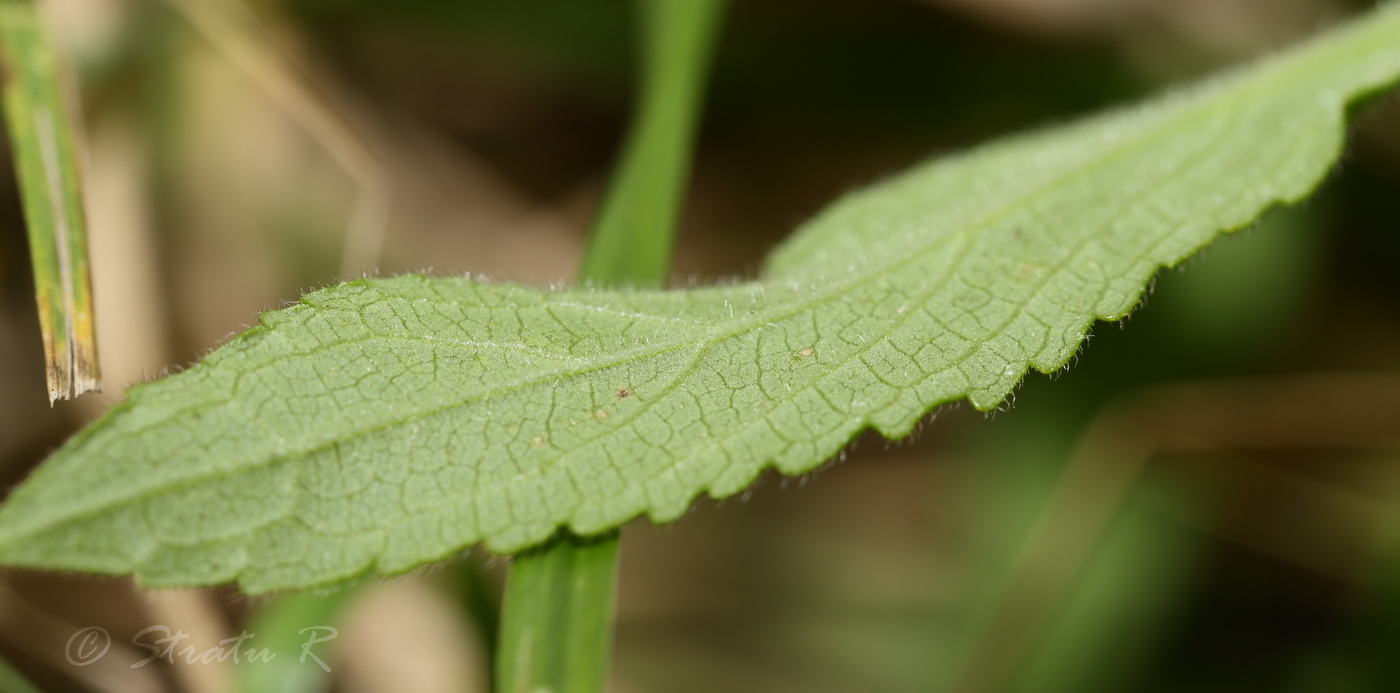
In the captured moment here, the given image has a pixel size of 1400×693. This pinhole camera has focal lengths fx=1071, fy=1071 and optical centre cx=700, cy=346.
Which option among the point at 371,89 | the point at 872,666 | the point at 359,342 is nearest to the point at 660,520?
the point at 359,342

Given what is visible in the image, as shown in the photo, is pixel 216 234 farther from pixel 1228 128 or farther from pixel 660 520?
pixel 1228 128

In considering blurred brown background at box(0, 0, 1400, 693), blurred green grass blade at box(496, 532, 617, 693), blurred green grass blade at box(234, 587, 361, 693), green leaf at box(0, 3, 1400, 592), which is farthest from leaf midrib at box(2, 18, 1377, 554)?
blurred brown background at box(0, 0, 1400, 693)

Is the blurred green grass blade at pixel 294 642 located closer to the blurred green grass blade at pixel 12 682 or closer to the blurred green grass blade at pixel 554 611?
the blurred green grass blade at pixel 12 682

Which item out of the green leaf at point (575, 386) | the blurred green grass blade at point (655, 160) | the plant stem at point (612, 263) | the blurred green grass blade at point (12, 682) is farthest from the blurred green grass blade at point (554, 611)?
the blurred green grass blade at point (12, 682)

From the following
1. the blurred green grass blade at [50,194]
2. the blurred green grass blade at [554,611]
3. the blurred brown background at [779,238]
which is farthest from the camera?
the blurred brown background at [779,238]

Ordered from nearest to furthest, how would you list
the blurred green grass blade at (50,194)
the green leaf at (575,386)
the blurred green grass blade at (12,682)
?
the green leaf at (575,386) < the blurred green grass blade at (50,194) < the blurred green grass blade at (12,682)

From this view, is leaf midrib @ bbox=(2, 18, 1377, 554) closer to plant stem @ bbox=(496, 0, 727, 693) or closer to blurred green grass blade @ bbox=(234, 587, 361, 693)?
plant stem @ bbox=(496, 0, 727, 693)
